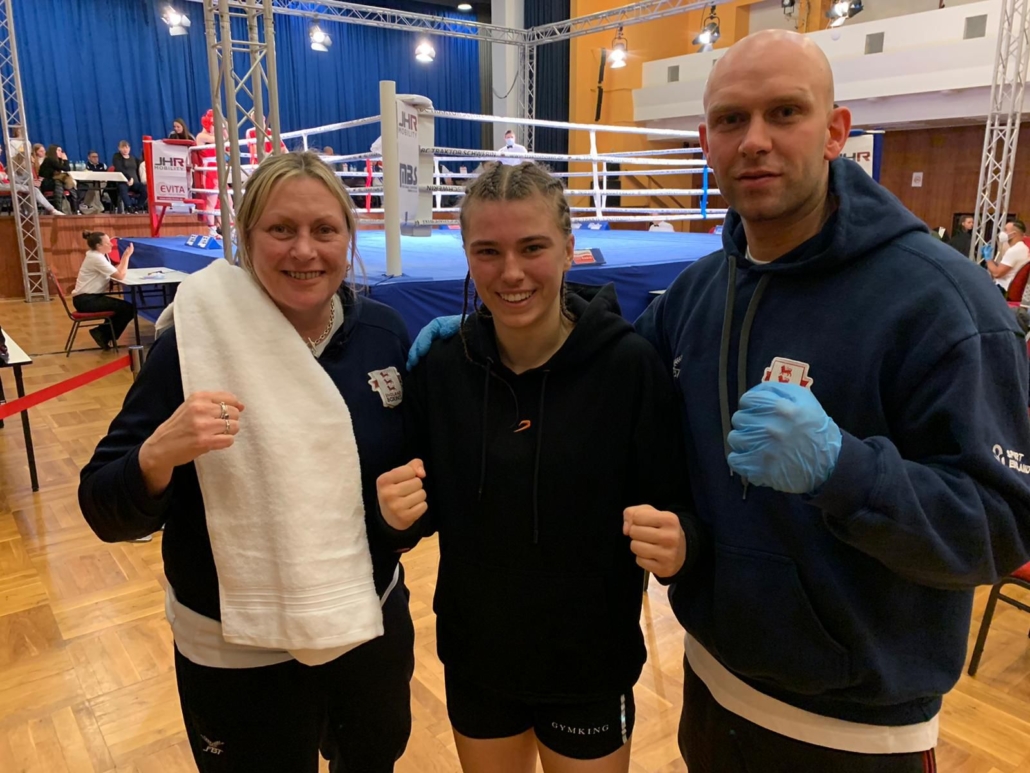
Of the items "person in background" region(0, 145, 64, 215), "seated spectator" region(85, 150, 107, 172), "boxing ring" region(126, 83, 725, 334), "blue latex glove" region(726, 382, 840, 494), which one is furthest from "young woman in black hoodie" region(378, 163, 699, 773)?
"seated spectator" region(85, 150, 107, 172)

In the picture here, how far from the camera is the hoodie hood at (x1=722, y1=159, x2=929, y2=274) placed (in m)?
0.88

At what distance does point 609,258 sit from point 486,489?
11.3 feet

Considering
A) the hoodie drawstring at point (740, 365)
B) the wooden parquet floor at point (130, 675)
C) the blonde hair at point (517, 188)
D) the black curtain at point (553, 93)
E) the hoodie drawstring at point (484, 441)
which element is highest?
the black curtain at point (553, 93)

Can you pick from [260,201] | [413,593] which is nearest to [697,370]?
[260,201]

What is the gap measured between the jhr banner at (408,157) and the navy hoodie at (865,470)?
233 centimetres

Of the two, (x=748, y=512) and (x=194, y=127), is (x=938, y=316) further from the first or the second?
(x=194, y=127)

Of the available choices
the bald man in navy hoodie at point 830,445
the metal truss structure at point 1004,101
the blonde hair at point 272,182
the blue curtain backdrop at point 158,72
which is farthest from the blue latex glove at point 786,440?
the blue curtain backdrop at point 158,72

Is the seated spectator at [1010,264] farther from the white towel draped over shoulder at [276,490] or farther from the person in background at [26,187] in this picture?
the person in background at [26,187]

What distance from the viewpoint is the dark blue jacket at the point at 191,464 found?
40.5 inches

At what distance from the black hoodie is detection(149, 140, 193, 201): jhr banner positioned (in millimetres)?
6236

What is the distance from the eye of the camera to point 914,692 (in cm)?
87

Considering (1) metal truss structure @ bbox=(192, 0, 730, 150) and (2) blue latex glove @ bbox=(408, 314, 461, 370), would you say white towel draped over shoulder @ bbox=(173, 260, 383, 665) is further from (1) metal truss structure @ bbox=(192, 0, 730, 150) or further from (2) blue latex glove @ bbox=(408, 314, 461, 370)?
(1) metal truss structure @ bbox=(192, 0, 730, 150)

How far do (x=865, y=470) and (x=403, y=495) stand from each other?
0.58 meters

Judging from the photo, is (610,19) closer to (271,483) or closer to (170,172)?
(170,172)
